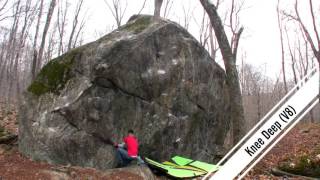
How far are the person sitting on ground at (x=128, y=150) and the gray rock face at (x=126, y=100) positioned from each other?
50cm

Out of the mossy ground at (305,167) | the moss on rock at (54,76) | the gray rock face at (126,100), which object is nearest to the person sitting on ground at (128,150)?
the gray rock face at (126,100)

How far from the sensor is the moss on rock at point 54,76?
11.2 meters

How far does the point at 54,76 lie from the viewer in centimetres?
1147

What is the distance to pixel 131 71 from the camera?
1156cm

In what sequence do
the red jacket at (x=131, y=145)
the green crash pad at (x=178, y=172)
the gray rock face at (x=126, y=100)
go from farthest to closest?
1. the gray rock face at (x=126, y=100)
2. the red jacket at (x=131, y=145)
3. the green crash pad at (x=178, y=172)

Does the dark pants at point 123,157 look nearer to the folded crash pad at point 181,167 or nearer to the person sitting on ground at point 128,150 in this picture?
the person sitting on ground at point 128,150

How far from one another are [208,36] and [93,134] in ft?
73.8

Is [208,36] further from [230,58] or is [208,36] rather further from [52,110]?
[52,110]

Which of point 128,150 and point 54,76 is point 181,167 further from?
point 54,76

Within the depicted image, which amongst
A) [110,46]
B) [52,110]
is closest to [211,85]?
[110,46]

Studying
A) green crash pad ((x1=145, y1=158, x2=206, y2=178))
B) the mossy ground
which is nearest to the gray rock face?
green crash pad ((x1=145, y1=158, x2=206, y2=178))

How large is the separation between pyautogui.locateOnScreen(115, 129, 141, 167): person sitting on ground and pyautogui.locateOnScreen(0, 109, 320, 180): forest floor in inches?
37.8

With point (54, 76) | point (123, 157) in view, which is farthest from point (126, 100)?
point (54, 76)

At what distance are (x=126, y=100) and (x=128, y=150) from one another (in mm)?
1894
